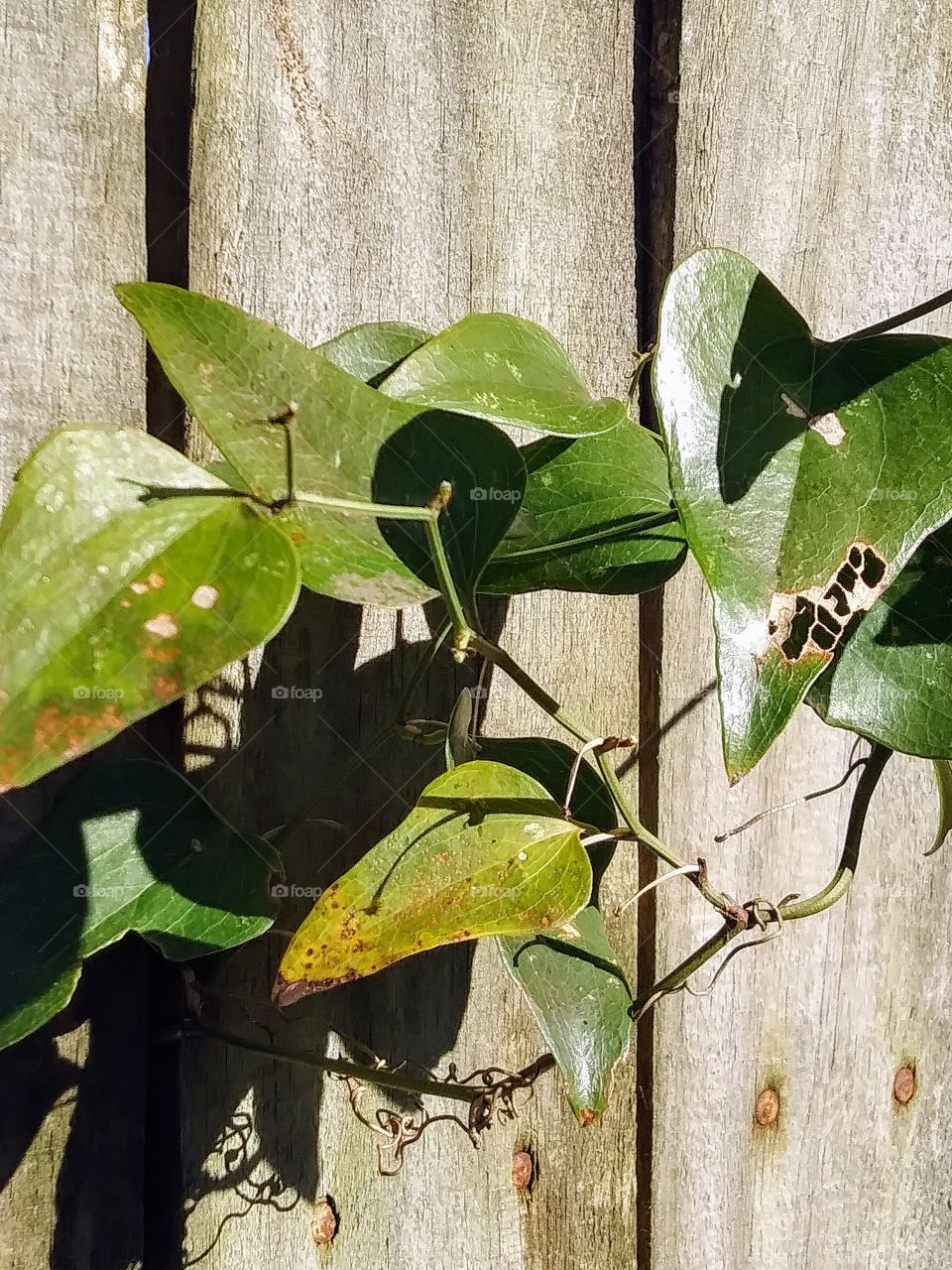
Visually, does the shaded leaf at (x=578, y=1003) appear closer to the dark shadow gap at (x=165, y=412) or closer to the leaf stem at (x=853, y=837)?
the leaf stem at (x=853, y=837)

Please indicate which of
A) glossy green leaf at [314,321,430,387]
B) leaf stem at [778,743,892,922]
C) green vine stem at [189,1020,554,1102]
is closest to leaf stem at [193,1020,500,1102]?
green vine stem at [189,1020,554,1102]

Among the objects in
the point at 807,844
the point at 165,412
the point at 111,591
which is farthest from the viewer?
the point at 807,844

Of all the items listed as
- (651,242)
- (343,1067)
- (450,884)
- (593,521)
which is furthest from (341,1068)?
(651,242)

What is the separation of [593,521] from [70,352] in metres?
0.30

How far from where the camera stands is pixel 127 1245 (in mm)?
603

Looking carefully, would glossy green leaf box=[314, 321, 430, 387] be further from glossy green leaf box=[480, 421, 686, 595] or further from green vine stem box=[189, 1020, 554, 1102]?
green vine stem box=[189, 1020, 554, 1102]

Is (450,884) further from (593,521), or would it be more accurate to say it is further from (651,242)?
(651,242)

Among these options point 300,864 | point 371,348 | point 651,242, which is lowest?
point 300,864

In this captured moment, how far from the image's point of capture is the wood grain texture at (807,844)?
0.69 meters

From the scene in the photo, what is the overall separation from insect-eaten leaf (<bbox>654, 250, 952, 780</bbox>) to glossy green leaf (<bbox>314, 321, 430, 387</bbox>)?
0.54 ft

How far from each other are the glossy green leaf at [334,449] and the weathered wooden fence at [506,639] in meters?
0.18

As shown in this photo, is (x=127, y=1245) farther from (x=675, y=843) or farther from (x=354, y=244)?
(x=354, y=244)

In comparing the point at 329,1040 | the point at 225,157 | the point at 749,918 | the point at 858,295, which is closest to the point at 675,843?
the point at 749,918

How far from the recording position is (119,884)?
19.9 inches
